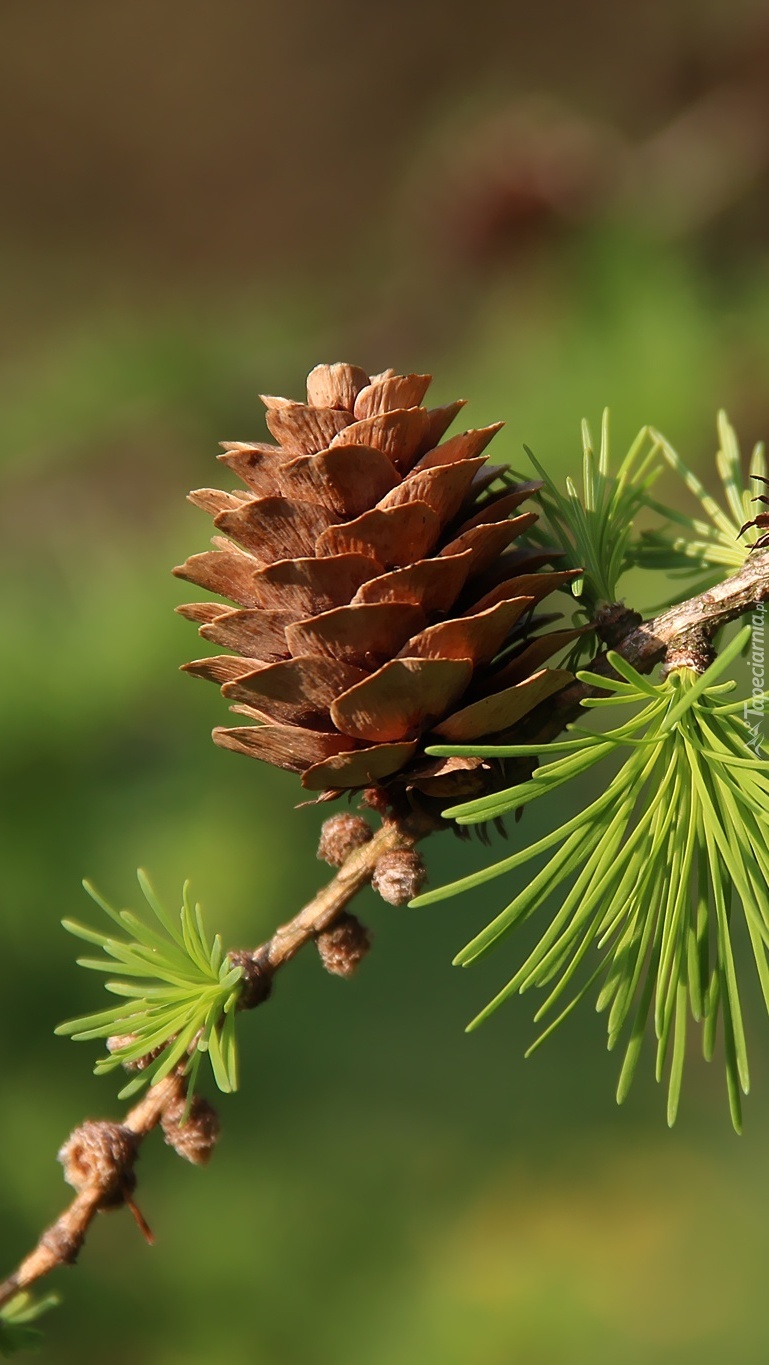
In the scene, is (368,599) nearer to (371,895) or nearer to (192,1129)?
(192,1129)

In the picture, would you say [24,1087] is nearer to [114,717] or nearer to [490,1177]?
[114,717]

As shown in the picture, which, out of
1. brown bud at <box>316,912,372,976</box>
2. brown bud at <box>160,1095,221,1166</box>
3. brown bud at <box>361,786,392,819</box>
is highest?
brown bud at <box>361,786,392,819</box>

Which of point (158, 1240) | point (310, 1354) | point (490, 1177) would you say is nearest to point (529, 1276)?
point (490, 1177)

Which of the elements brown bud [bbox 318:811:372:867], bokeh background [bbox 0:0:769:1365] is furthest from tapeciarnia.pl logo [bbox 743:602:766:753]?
bokeh background [bbox 0:0:769:1365]

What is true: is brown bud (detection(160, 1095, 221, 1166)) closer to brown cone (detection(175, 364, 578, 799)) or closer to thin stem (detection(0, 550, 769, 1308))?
thin stem (detection(0, 550, 769, 1308))

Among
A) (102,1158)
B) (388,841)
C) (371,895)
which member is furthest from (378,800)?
(371,895)

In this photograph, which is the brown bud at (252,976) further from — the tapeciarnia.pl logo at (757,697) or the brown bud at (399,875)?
the tapeciarnia.pl logo at (757,697)
